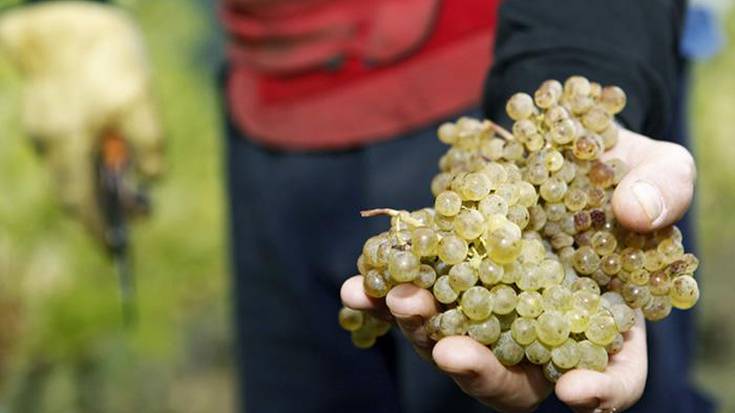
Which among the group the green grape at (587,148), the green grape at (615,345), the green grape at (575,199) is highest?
the green grape at (587,148)

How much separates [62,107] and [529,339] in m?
1.41

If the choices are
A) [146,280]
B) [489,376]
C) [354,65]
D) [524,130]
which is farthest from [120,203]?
[489,376]

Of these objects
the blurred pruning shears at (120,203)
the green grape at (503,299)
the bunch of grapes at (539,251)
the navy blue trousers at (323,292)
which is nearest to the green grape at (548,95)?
the bunch of grapes at (539,251)

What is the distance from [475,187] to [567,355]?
14 cm

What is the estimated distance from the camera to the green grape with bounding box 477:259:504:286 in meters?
0.79

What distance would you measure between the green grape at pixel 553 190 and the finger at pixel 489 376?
0.46ft

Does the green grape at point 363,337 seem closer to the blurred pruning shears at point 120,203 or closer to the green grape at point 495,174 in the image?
the green grape at point 495,174

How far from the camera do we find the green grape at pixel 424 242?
30.9 inches

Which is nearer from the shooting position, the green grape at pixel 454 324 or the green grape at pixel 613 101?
the green grape at pixel 454 324

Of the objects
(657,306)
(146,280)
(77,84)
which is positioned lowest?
(146,280)

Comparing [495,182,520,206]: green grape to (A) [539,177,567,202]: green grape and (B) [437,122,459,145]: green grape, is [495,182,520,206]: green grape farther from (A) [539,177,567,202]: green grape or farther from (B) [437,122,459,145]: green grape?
(B) [437,122,459,145]: green grape

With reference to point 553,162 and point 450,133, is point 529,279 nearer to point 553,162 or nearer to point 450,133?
point 553,162

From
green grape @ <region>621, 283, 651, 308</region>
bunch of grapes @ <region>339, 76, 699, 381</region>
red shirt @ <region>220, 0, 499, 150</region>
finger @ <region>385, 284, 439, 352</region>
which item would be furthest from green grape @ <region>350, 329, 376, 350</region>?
red shirt @ <region>220, 0, 499, 150</region>

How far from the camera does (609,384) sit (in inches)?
30.5
